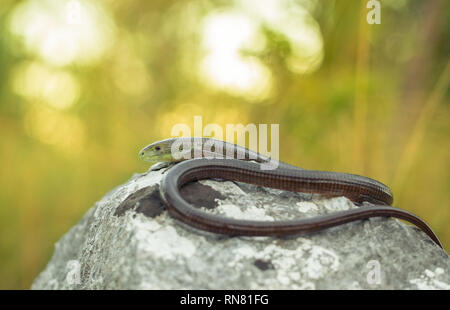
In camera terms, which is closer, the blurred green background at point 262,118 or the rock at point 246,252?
the rock at point 246,252

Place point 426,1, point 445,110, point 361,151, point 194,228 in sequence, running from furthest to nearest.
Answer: point 426,1 < point 445,110 < point 361,151 < point 194,228

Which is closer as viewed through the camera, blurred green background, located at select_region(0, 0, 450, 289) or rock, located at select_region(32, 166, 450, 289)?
rock, located at select_region(32, 166, 450, 289)

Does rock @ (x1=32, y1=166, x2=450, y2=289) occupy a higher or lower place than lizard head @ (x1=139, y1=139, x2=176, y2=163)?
lower

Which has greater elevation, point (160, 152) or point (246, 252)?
point (160, 152)

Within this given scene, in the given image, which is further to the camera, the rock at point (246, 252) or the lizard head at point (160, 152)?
the lizard head at point (160, 152)

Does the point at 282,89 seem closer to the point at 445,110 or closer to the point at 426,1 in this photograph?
the point at 445,110

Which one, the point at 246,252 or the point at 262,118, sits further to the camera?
the point at 262,118

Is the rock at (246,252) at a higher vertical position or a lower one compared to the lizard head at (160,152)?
lower
